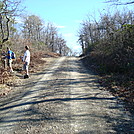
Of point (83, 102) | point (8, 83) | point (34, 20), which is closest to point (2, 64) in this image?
point (8, 83)

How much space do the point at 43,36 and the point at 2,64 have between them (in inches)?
1840

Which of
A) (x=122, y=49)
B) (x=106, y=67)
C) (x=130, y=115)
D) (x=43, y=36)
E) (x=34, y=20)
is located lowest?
(x=130, y=115)

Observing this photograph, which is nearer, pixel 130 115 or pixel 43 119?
pixel 43 119

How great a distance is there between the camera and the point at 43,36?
54.9 metres

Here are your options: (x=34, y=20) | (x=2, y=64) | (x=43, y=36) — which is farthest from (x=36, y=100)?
(x=43, y=36)

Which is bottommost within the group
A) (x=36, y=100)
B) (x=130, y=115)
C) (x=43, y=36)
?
(x=130, y=115)

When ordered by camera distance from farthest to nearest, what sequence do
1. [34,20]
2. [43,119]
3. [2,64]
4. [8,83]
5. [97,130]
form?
[34,20] → [2,64] → [8,83] → [43,119] → [97,130]

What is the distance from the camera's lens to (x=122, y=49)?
11.6m

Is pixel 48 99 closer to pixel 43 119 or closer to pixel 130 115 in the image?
pixel 43 119

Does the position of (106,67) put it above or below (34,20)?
below

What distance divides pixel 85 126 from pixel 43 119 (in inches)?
48.0

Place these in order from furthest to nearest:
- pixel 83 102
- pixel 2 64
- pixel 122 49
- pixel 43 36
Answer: pixel 43 36
pixel 122 49
pixel 2 64
pixel 83 102

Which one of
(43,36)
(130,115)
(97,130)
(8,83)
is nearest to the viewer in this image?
(97,130)

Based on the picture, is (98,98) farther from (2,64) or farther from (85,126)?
(2,64)
